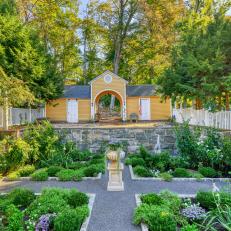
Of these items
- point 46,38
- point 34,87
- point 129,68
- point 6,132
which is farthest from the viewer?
point 129,68

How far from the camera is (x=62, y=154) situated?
8.75m

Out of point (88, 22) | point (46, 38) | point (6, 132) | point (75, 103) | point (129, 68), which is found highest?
point (88, 22)

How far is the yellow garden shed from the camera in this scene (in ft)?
64.8

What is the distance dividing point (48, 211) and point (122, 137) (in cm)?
751

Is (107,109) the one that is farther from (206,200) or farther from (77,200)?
(206,200)

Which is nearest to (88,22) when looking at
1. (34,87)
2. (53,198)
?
(34,87)

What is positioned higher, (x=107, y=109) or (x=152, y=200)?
(x=107, y=109)

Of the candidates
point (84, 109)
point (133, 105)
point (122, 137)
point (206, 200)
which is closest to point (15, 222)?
point (206, 200)

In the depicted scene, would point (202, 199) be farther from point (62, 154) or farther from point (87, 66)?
point (87, 66)

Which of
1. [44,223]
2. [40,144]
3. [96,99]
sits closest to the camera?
[44,223]

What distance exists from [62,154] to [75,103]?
463 inches

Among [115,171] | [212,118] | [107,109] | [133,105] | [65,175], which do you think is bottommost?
[65,175]

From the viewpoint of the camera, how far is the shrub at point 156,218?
3553 mm

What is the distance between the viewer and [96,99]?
20250 mm
